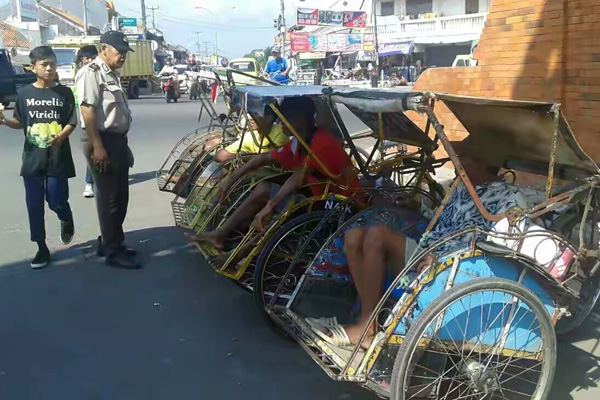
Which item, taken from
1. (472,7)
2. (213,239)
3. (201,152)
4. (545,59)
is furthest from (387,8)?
(213,239)

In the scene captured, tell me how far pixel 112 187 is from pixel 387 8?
148 feet

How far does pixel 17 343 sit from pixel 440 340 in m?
2.56

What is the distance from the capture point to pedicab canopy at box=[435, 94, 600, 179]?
267cm

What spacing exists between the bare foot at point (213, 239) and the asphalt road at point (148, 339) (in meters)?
0.35

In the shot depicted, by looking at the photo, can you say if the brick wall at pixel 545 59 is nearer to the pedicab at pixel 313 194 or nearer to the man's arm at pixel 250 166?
the pedicab at pixel 313 194

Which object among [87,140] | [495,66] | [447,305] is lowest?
[447,305]

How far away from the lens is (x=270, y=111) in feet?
13.3

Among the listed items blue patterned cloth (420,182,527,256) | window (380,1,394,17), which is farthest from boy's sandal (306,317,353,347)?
window (380,1,394,17)

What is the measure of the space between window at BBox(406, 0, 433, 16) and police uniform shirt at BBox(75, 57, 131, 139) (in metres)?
42.0

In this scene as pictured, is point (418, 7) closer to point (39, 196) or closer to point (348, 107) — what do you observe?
point (39, 196)

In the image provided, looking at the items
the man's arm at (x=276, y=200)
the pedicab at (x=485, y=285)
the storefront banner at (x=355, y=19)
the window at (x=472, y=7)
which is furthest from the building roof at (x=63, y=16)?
the pedicab at (x=485, y=285)

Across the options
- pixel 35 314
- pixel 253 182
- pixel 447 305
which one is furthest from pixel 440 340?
pixel 35 314

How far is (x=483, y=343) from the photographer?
262cm

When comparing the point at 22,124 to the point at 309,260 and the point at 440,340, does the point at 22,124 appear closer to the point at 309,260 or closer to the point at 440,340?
the point at 309,260
